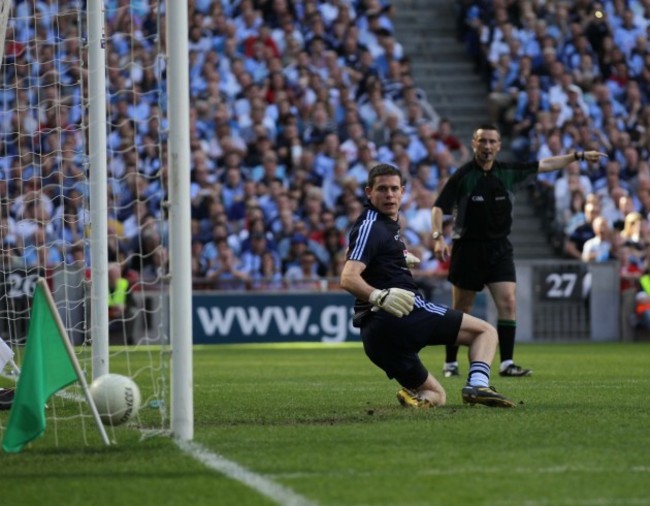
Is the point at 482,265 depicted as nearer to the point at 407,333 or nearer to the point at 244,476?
the point at 407,333

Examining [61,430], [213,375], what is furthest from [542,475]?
[213,375]

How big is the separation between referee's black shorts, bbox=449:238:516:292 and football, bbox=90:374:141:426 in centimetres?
560

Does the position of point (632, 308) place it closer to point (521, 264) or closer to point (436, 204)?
point (521, 264)

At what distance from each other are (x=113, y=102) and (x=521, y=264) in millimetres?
7089

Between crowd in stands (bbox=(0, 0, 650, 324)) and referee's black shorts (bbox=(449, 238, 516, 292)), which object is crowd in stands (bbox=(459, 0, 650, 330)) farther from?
referee's black shorts (bbox=(449, 238, 516, 292))

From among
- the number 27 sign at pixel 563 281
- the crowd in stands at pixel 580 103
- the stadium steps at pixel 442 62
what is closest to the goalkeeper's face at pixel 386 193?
the number 27 sign at pixel 563 281

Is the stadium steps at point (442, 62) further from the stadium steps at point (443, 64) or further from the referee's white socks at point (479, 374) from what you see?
the referee's white socks at point (479, 374)

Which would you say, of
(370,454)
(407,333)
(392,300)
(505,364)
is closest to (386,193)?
(392,300)

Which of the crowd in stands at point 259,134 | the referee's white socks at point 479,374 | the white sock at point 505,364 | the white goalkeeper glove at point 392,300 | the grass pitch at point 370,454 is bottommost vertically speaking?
the white sock at point 505,364

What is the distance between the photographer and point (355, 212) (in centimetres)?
2353

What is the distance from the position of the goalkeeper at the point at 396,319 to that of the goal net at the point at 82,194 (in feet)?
5.52

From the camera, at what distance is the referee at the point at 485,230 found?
14000mm

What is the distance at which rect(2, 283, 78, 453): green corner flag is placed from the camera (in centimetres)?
788

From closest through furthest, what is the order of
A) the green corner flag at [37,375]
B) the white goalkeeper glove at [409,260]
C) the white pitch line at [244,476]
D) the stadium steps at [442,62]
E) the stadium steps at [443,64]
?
the white pitch line at [244,476], the green corner flag at [37,375], the white goalkeeper glove at [409,260], the stadium steps at [443,64], the stadium steps at [442,62]
